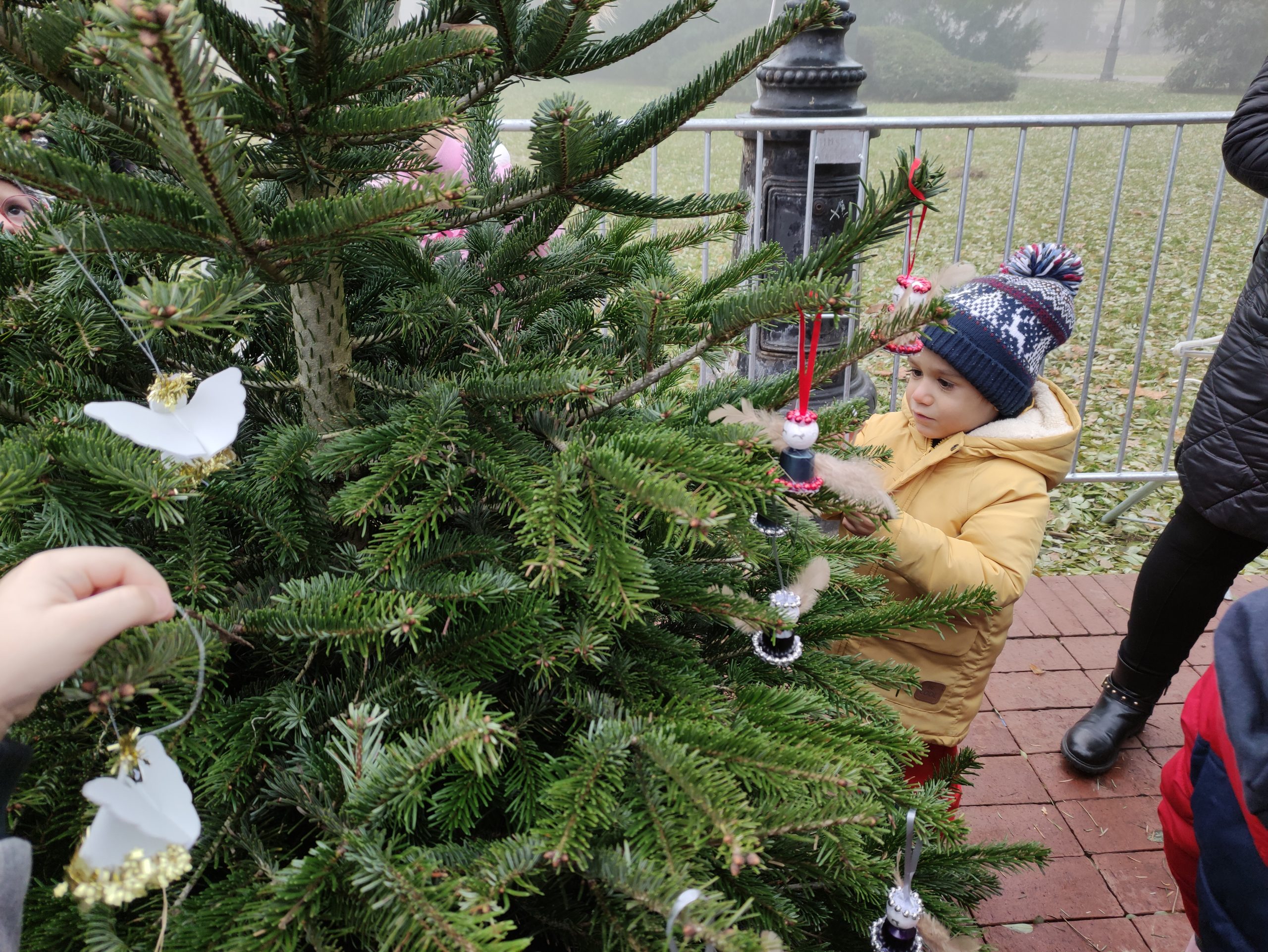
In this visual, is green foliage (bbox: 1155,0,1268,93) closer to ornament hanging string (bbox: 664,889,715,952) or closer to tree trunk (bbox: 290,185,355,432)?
tree trunk (bbox: 290,185,355,432)

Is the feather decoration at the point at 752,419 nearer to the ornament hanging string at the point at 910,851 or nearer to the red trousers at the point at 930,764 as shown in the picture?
the ornament hanging string at the point at 910,851

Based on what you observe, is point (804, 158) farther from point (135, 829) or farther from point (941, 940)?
point (135, 829)

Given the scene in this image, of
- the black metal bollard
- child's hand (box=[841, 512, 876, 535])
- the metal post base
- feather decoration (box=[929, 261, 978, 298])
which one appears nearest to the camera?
feather decoration (box=[929, 261, 978, 298])

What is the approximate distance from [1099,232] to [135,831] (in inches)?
595

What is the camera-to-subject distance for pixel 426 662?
3.13 feet

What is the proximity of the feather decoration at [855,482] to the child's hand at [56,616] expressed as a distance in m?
0.91

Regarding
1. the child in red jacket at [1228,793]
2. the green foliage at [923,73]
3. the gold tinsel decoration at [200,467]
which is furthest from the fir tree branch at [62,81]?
the green foliage at [923,73]

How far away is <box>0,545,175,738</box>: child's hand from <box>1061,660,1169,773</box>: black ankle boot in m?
3.18

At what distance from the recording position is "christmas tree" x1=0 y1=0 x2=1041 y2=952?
766 mm

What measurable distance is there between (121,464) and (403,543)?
0.90ft

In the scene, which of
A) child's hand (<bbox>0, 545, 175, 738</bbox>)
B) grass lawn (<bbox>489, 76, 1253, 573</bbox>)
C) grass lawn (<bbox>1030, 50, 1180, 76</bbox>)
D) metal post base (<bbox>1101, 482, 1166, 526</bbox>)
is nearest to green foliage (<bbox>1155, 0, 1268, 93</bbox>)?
grass lawn (<bbox>489, 76, 1253, 573</bbox>)

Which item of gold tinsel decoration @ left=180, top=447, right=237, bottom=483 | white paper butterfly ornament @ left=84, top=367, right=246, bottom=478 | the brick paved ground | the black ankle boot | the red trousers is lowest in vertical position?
the brick paved ground

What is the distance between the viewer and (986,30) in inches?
1044

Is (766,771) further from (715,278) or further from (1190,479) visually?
(1190,479)
